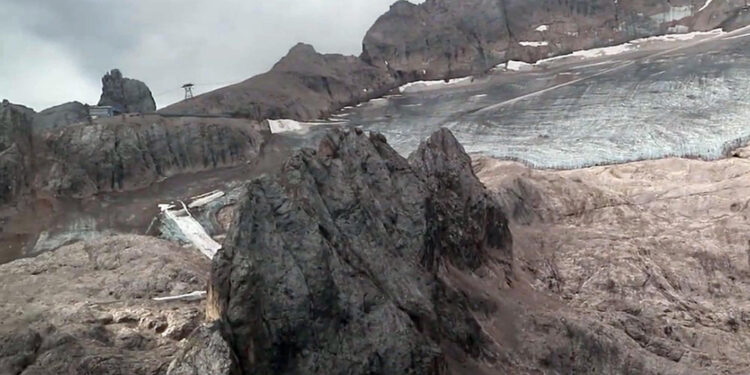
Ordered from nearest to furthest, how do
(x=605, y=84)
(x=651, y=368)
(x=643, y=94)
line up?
(x=651, y=368) < (x=643, y=94) < (x=605, y=84)

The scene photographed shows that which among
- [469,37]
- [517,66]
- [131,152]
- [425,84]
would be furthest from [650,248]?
[469,37]

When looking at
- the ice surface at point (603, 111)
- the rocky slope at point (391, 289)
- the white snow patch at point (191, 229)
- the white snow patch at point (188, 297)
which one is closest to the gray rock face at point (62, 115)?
the white snow patch at point (191, 229)

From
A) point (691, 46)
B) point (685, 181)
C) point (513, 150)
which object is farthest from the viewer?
point (691, 46)

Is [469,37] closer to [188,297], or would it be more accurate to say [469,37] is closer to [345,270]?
[188,297]

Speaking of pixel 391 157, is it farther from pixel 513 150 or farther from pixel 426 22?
pixel 426 22

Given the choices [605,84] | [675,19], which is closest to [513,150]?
[605,84]

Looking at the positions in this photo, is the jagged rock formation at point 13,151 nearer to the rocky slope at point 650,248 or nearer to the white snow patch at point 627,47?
the rocky slope at point 650,248

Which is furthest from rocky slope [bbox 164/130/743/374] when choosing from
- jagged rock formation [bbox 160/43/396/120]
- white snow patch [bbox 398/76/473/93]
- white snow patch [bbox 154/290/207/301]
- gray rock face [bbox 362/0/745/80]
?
gray rock face [bbox 362/0/745/80]
